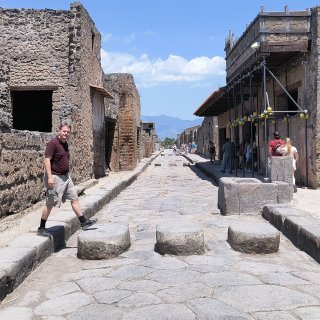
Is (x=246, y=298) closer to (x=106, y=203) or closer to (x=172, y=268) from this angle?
(x=172, y=268)

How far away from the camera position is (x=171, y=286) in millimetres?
3717

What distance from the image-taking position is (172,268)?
14.1 feet

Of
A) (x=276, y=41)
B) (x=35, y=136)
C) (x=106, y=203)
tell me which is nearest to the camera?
(x=35, y=136)

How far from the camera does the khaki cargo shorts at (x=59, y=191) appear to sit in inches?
206

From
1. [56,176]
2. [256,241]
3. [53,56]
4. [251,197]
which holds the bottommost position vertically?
[256,241]

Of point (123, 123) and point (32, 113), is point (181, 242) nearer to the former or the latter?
point (32, 113)

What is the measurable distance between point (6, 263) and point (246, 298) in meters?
2.05

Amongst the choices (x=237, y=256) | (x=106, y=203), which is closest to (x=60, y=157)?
(x=237, y=256)

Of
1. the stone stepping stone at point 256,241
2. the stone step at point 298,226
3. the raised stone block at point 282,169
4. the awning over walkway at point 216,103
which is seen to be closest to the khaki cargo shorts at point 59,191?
the stone stepping stone at point 256,241

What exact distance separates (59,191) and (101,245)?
994mm

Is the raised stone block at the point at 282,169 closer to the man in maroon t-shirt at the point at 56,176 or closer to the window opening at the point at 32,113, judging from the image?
the man in maroon t-shirt at the point at 56,176

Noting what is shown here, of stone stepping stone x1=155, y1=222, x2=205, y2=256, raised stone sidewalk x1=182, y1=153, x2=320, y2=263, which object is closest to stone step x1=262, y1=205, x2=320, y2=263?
raised stone sidewalk x1=182, y1=153, x2=320, y2=263

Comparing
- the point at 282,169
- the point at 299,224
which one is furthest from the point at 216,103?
the point at 299,224

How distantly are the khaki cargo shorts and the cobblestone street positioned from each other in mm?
603
